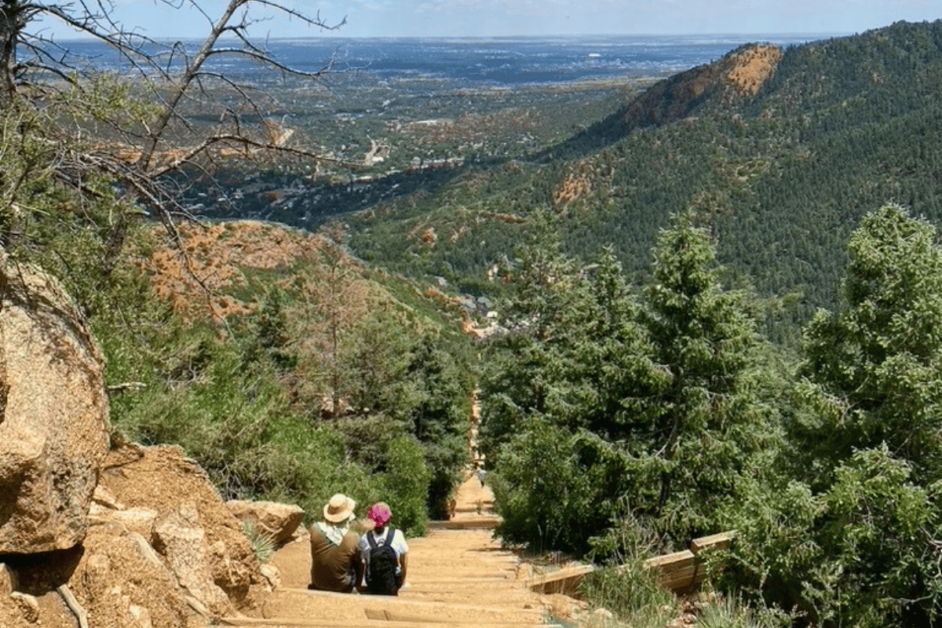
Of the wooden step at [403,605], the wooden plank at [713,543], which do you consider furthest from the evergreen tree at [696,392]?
the wooden step at [403,605]

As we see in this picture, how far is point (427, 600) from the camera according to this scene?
5824mm

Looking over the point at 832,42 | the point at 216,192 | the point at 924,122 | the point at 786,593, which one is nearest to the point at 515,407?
the point at 786,593

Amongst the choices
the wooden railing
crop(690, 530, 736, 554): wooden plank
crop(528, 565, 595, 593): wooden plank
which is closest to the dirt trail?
crop(528, 565, 595, 593): wooden plank

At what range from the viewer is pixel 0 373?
3.81 meters

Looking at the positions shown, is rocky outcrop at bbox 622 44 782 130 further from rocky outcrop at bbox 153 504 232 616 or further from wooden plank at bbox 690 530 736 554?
rocky outcrop at bbox 153 504 232 616

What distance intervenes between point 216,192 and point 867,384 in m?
5.88

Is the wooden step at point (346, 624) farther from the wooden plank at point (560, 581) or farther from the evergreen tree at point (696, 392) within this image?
the evergreen tree at point (696, 392)

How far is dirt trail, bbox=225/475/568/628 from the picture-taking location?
497 cm

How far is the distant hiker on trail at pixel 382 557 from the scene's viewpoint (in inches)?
244

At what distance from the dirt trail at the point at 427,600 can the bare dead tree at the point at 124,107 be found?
8.35ft

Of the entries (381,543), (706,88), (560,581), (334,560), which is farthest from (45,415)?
(706,88)

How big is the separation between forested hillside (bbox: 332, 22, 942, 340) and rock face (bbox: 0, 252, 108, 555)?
66523 millimetres

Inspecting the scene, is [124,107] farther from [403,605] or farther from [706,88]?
[706,88]

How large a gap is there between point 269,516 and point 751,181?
105760 mm
